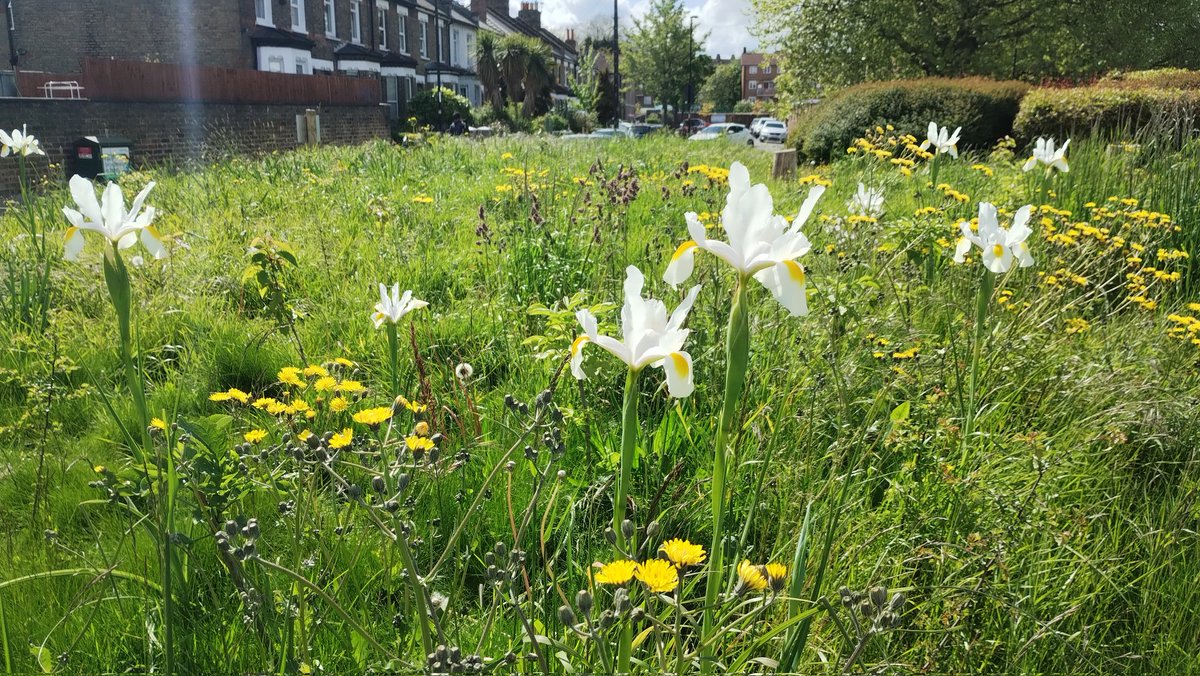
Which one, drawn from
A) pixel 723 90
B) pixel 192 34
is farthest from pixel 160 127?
pixel 723 90

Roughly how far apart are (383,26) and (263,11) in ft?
31.0

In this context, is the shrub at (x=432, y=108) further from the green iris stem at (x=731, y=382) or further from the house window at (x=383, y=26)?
the green iris stem at (x=731, y=382)

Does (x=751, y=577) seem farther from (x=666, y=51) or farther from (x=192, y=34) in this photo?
(x=666, y=51)

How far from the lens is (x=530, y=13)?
188ft

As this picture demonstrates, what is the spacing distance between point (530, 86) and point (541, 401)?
38996 millimetres

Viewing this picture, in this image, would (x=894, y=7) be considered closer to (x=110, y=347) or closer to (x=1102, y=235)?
(x=1102, y=235)

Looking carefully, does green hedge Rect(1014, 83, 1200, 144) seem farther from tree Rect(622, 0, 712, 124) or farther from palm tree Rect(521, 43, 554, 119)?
tree Rect(622, 0, 712, 124)

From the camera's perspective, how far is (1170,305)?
150 inches

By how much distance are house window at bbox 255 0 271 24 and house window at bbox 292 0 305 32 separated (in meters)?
1.57

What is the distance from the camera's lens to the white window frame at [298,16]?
84.8ft

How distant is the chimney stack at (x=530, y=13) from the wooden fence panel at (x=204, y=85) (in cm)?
3729

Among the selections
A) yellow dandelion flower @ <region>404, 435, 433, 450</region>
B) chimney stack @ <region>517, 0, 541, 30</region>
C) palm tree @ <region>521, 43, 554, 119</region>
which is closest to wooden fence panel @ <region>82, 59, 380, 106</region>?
palm tree @ <region>521, 43, 554, 119</region>

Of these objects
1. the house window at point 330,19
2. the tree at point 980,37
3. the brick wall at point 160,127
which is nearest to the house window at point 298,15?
the house window at point 330,19

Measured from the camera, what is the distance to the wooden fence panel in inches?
611
